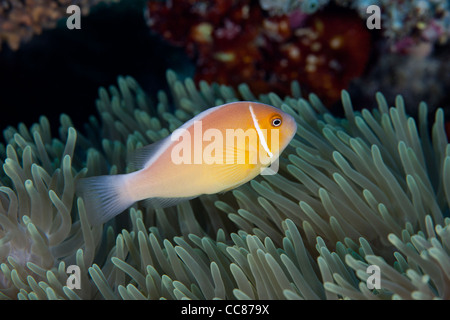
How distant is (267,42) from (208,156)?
1438 millimetres

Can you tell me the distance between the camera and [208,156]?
1660 mm

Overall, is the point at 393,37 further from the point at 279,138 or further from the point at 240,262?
the point at 240,262

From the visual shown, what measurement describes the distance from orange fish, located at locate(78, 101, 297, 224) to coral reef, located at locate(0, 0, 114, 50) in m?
1.74

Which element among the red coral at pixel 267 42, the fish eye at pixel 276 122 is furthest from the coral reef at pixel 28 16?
the fish eye at pixel 276 122

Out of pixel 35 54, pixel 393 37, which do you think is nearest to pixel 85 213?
pixel 35 54

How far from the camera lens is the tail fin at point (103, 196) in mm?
1744

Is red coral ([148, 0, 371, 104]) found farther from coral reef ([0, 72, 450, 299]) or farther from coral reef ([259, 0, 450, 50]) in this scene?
coral reef ([0, 72, 450, 299])

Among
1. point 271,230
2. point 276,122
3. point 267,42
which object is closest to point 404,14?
point 267,42

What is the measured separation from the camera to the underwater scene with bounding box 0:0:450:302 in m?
1.64

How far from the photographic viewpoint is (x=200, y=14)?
111 inches

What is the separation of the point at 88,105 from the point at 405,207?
2.63m

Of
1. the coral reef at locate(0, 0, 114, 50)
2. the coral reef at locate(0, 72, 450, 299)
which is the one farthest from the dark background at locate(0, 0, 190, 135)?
the coral reef at locate(0, 72, 450, 299)

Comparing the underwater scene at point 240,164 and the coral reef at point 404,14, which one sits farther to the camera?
the coral reef at point 404,14

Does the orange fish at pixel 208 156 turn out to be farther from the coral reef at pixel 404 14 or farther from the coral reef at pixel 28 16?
the coral reef at pixel 28 16
